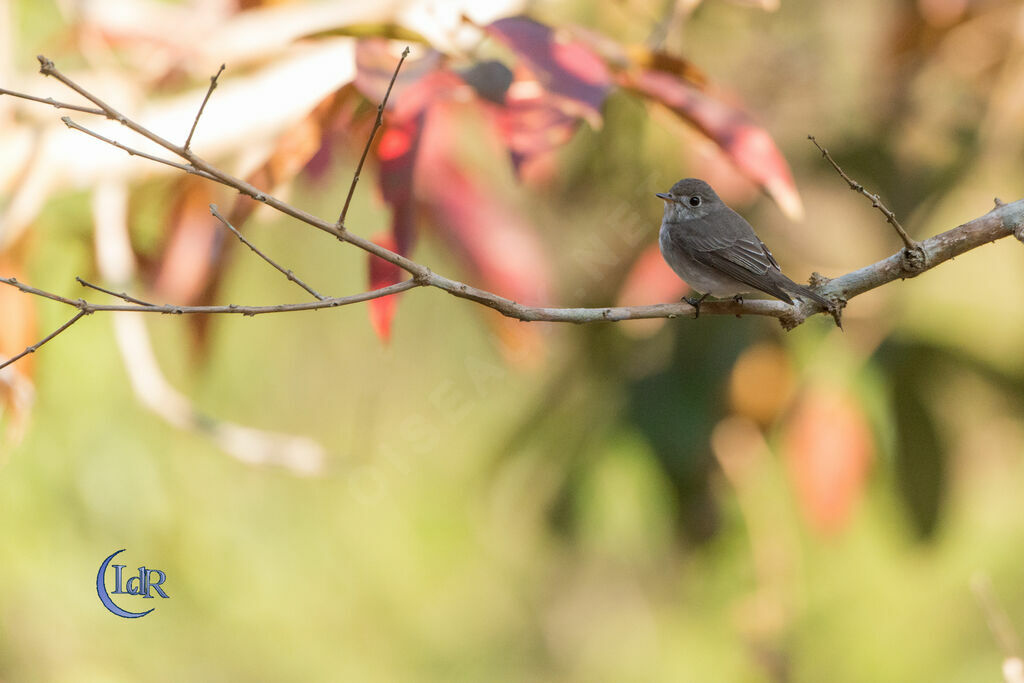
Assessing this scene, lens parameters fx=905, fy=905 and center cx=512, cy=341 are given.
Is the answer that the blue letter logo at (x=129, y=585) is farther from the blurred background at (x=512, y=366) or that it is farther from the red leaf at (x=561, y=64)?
the red leaf at (x=561, y=64)

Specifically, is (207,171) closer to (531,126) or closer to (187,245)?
(531,126)

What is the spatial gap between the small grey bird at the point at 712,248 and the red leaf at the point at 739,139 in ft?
0.58

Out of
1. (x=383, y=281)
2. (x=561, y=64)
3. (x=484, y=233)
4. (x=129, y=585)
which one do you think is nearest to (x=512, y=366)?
(x=484, y=233)

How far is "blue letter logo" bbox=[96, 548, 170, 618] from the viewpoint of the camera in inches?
78.0

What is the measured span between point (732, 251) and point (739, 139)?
0.32 metres

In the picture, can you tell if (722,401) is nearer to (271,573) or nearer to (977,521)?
(977,521)

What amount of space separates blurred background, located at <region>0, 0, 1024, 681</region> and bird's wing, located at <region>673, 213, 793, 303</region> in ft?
0.51

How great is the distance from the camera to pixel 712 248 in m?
1.97

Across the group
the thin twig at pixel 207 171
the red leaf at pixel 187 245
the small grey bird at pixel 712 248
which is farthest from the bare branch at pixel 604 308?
the red leaf at pixel 187 245

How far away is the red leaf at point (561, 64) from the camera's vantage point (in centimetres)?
150

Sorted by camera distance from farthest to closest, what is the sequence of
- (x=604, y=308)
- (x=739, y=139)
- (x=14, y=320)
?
(x=14, y=320)
(x=739, y=139)
(x=604, y=308)

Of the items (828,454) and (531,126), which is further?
(828,454)

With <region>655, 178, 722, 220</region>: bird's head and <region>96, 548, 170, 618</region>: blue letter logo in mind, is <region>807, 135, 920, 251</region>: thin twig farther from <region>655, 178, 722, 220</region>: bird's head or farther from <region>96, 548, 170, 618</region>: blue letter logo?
<region>96, 548, 170, 618</region>: blue letter logo

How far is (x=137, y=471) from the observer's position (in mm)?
2467
